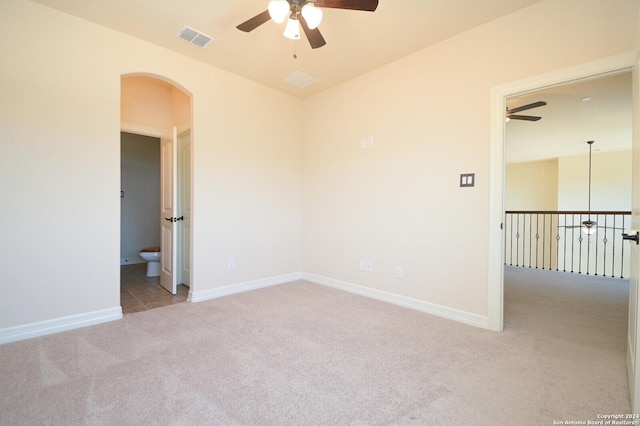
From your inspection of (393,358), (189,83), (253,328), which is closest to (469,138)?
(393,358)

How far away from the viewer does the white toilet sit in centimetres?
436

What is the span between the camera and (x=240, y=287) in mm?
3732

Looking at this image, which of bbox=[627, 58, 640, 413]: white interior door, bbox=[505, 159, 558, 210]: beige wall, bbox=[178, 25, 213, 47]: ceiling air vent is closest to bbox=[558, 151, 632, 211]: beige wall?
bbox=[505, 159, 558, 210]: beige wall

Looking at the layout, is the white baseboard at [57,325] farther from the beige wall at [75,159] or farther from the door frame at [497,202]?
the door frame at [497,202]

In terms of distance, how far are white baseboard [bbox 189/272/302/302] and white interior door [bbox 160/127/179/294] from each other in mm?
447

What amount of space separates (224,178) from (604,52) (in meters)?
3.65

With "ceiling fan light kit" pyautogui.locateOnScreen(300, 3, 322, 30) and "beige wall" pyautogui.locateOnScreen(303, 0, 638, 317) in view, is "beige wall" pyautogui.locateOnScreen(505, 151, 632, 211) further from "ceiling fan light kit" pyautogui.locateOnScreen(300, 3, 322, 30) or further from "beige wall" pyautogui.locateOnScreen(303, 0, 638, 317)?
"ceiling fan light kit" pyautogui.locateOnScreen(300, 3, 322, 30)

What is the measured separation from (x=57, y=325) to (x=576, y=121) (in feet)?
24.6

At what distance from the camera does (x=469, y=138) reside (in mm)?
2732

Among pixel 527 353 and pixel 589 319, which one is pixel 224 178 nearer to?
pixel 527 353

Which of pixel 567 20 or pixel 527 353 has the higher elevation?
pixel 567 20

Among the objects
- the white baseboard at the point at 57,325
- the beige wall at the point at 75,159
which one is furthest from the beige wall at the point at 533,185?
the white baseboard at the point at 57,325

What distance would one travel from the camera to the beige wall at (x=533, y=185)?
27.4ft

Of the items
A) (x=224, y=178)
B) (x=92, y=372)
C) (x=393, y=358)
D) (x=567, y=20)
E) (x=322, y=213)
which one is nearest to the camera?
(x=92, y=372)
